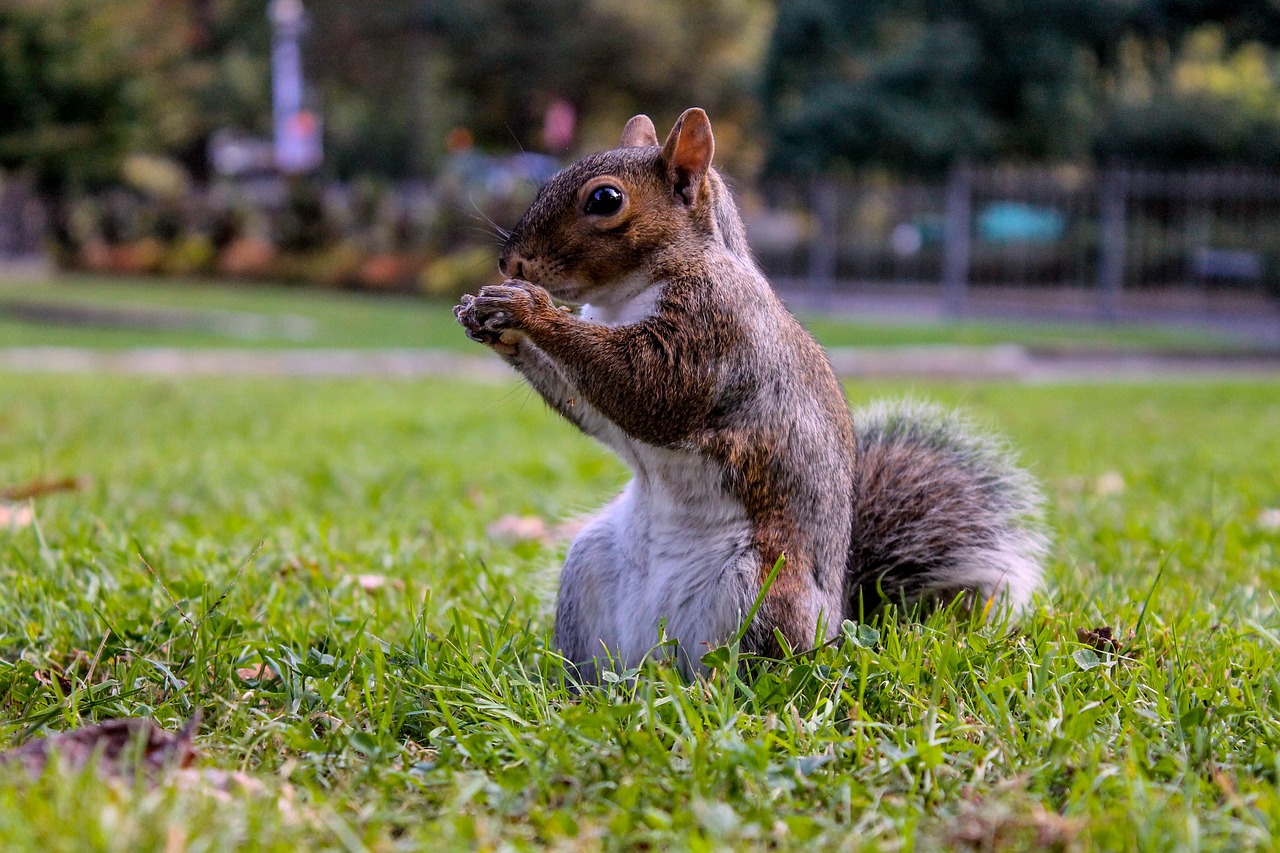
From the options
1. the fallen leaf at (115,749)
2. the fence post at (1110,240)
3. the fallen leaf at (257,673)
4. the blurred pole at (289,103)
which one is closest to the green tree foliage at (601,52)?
the blurred pole at (289,103)

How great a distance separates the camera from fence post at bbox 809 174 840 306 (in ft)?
57.8

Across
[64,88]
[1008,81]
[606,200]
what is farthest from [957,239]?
[606,200]

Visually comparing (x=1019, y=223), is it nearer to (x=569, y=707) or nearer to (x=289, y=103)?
(x=289, y=103)

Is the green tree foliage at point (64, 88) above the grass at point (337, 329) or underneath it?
above

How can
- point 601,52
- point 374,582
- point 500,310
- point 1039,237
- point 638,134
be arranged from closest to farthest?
point 500,310 < point 638,134 < point 374,582 < point 1039,237 < point 601,52

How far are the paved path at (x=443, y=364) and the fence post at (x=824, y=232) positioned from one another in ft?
22.3

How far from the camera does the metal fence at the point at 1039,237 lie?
16.1 meters

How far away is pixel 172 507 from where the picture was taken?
3637 mm

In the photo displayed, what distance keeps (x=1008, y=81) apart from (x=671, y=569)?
23.5 m

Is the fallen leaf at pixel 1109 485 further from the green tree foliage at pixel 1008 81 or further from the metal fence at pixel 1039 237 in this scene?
the green tree foliage at pixel 1008 81

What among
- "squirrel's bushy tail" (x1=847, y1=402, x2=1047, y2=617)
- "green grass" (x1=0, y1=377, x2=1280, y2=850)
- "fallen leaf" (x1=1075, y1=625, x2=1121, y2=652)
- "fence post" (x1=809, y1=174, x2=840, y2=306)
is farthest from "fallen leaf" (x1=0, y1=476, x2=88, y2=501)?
"fence post" (x1=809, y1=174, x2=840, y2=306)

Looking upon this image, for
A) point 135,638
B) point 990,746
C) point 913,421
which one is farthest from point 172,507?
point 990,746

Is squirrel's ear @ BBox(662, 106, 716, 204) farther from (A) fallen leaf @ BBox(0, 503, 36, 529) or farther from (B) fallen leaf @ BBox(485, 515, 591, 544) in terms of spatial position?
(A) fallen leaf @ BBox(0, 503, 36, 529)

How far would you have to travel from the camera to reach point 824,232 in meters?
17.8
